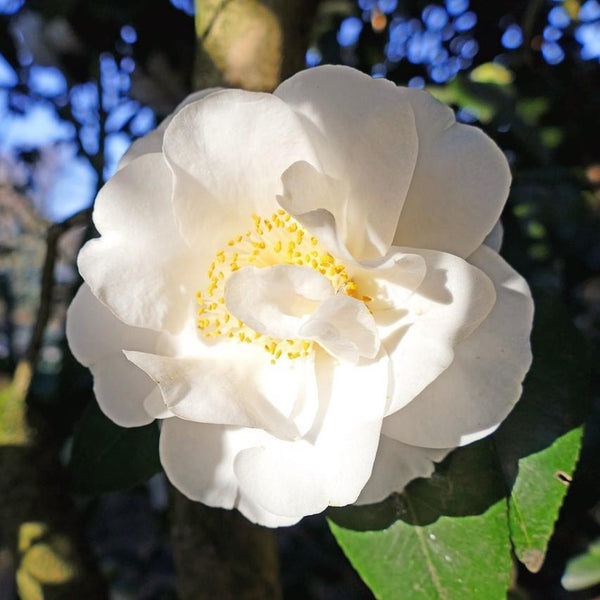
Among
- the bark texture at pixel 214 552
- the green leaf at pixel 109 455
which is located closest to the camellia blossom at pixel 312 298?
the green leaf at pixel 109 455

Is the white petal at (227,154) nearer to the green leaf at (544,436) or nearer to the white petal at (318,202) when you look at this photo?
the white petal at (318,202)

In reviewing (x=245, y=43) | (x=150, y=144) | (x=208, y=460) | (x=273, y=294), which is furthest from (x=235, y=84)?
(x=208, y=460)

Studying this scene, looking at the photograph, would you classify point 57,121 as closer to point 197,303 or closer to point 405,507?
point 197,303

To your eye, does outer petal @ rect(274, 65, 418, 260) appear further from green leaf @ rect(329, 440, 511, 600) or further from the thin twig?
the thin twig

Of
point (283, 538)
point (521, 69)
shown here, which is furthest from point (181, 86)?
point (283, 538)

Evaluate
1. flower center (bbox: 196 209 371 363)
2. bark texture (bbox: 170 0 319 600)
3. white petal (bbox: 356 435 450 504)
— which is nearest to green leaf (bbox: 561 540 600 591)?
bark texture (bbox: 170 0 319 600)

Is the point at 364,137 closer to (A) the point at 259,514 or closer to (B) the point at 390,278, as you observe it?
(B) the point at 390,278
